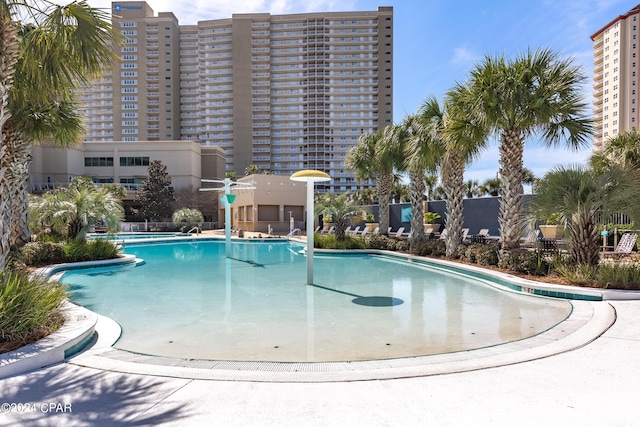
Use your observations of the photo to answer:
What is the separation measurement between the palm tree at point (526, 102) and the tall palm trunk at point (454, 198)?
280 cm

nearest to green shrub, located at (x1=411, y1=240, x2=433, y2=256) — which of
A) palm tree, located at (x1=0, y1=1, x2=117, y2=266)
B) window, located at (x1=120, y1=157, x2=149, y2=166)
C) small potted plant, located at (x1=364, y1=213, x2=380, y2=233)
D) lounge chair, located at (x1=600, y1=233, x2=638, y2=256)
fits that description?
lounge chair, located at (x1=600, y1=233, x2=638, y2=256)

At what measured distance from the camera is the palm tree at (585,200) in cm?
769

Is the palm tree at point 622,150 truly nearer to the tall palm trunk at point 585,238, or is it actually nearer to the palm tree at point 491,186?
the tall palm trunk at point 585,238

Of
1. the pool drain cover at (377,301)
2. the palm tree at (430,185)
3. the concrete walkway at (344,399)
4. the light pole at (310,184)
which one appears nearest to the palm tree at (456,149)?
the light pole at (310,184)

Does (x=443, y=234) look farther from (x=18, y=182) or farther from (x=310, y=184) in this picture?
(x=18, y=182)

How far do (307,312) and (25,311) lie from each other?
410 centimetres

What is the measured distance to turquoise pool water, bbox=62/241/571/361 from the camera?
5012mm

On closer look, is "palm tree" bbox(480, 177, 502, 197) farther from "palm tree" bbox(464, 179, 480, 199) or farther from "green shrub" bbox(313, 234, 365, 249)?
"green shrub" bbox(313, 234, 365, 249)

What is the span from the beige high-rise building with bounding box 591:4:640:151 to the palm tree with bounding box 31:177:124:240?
89.0 metres

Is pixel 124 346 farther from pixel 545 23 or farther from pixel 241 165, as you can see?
pixel 241 165

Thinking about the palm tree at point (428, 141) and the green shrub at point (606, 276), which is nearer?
the green shrub at point (606, 276)

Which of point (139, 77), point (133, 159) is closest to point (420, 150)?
point (133, 159)

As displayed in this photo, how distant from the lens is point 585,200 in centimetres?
793

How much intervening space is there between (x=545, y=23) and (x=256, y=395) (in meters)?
14.8
